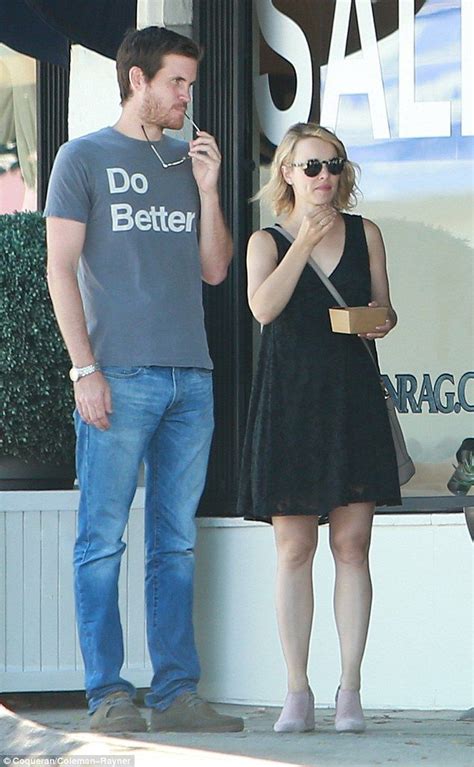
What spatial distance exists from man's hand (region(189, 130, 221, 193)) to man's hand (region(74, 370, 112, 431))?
2.30 ft

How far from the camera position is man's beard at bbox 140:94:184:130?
206 inches

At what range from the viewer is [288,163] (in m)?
5.29

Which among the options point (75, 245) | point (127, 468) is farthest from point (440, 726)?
point (75, 245)

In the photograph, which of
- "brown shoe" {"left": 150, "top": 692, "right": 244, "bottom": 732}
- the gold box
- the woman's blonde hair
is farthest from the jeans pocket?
"brown shoe" {"left": 150, "top": 692, "right": 244, "bottom": 732}

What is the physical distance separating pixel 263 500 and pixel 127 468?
430 mm

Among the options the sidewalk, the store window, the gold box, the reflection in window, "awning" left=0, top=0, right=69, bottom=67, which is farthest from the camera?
the reflection in window

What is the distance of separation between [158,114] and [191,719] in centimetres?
189

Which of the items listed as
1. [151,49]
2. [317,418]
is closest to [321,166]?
[151,49]

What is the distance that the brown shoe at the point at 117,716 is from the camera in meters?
5.12

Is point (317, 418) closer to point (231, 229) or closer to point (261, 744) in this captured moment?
point (261, 744)

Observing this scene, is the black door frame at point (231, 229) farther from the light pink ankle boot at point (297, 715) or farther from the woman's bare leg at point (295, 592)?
the light pink ankle boot at point (297, 715)

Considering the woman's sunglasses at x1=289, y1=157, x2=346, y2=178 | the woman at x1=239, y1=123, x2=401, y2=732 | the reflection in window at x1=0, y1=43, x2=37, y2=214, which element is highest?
the reflection in window at x1=0, y1=43, x2=37, y2=214

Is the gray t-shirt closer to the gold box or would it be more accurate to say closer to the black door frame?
the gold box

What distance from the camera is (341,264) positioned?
5.24 metres
